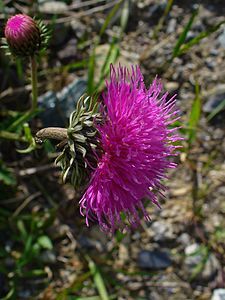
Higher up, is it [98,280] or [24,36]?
[24,36]

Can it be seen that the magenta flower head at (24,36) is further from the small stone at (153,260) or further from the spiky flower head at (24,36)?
the small stone at (153,260)

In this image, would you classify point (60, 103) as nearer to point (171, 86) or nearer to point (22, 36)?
point (171, 86)

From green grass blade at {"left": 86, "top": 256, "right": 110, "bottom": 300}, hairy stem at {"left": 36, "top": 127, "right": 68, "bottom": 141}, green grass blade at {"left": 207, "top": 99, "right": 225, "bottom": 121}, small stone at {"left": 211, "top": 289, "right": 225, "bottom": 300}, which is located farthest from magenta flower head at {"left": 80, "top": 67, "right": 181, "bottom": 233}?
green grass blade at {"left": 207, "top": 99, "right": 225, "bottom": 121}

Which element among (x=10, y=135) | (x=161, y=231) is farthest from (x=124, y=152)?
(x=161, y=231)

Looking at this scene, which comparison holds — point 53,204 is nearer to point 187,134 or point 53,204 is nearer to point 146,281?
point 146,281

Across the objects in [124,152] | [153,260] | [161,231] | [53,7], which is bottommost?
[153,260]

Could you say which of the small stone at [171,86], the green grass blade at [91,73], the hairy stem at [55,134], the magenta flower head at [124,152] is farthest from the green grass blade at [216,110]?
the hairy stem at [55,134]

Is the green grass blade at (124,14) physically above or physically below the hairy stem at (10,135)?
above
